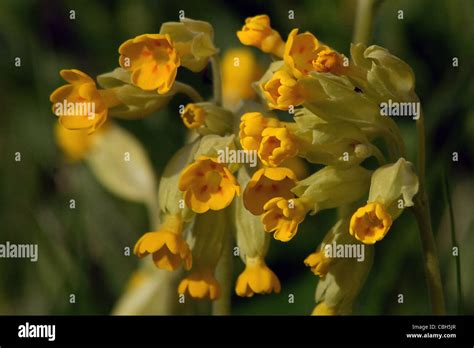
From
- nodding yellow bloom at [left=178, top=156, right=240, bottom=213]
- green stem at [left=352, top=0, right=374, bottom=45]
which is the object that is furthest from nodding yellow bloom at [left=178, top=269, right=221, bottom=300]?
green stem at [left=352, top=0, right=374, bottom=45]

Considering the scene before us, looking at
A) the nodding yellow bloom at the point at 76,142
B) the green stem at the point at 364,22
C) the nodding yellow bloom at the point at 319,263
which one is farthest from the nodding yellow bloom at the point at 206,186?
the nodding yellow bloom at the point at 76,142

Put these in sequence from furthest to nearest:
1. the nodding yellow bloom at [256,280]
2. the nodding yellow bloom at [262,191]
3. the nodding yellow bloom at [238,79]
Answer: the nodding yellow bloom at [238,79]
the nodding yellow bloom at [256,280]
the nodding yellow bloom at [262,191]

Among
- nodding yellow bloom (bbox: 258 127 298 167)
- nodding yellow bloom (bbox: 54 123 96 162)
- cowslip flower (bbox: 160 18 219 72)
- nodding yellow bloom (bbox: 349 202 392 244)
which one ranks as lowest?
nodding yellow bloom (bbox: 349 202 392 244)

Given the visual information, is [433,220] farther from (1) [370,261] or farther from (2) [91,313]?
(2) [91,313]

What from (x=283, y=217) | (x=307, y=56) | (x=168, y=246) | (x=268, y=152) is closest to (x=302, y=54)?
(x=307, y=56)

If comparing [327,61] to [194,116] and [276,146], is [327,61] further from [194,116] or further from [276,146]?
[194,116]

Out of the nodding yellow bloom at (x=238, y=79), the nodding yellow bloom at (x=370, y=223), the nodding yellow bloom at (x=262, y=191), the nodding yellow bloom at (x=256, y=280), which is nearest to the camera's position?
the nodding yellow bloom at (x=370, y=223)

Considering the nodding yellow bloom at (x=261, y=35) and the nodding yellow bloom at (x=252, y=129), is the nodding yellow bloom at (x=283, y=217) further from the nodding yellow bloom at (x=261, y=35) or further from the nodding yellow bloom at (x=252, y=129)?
the nodding yellow bloom at (x=261, y=35)

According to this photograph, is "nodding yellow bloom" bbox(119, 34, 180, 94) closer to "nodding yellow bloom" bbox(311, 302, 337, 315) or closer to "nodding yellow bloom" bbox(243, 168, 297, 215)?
"nodding yellow bloom" bbox(243, 168, 297, 215)
